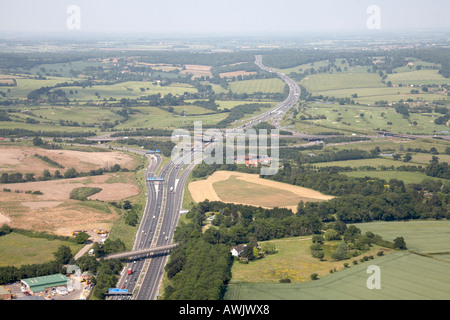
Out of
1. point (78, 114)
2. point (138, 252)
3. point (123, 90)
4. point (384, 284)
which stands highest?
point (123, 90)

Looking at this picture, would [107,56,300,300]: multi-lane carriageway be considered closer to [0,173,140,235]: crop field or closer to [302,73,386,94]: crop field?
[0,173,140,235]: crop field

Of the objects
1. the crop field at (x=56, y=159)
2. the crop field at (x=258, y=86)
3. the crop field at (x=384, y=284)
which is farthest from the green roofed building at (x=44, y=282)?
the crop field at (x=258, y=86)

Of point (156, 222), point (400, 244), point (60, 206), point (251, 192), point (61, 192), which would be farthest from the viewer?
point (251, 192)

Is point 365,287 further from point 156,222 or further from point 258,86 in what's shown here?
point 258,86

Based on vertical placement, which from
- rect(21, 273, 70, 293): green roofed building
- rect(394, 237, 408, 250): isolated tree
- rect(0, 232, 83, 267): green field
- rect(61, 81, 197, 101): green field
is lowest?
rect(21, 273, 70, 293): green roofed building

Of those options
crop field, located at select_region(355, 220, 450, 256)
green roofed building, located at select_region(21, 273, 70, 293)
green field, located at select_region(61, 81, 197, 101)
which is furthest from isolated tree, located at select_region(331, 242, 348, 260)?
green field, located at select_region(61, 81, 197, 101)

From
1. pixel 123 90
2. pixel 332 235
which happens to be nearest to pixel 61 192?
pixel 332 235

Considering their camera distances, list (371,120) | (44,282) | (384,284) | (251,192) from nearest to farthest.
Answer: (384,284) < (44,282) < (251,192) < (371,120)

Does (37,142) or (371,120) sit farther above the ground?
(371,120)

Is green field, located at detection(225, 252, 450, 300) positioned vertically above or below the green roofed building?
above
